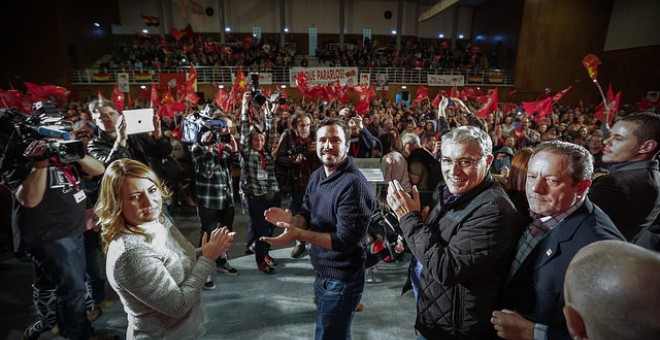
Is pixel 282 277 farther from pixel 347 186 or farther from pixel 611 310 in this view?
pixel 611 310

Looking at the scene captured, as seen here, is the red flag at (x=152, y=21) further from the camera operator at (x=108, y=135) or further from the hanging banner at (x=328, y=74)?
the camera operator at (x=108, y=135)

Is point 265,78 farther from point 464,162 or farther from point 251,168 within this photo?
point 464,162

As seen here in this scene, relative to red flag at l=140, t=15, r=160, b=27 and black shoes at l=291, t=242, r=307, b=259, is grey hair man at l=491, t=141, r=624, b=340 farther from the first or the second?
red flag at l=140, t=15, r=160, b=27

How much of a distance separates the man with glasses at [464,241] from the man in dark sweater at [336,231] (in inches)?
10.5

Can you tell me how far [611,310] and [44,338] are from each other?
156 inches

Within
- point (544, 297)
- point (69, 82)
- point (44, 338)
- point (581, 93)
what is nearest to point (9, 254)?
point (44, 338)

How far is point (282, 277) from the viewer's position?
3.70m

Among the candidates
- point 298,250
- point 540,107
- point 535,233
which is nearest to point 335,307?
point 535,233

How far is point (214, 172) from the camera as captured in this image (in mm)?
3398

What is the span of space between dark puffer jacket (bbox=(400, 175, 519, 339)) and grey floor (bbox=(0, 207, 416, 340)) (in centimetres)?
142

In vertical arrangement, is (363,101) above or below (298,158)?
above

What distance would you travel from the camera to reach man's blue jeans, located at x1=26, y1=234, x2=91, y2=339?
7.59 feet

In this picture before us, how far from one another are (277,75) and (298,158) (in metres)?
16.8

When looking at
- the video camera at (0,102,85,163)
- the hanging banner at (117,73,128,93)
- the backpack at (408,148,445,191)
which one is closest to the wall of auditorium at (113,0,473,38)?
the hanging banner at (117,73,128,93)
